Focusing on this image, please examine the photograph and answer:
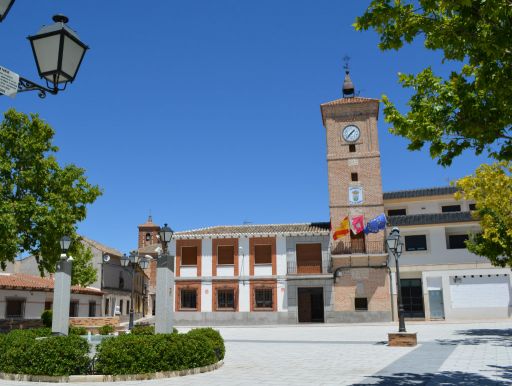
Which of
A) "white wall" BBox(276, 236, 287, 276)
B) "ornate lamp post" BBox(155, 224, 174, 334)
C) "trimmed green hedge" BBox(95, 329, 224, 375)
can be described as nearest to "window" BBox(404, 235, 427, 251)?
"white wall" BBox(276, 236, 287, 276)

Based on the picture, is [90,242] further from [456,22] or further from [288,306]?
[456,22]

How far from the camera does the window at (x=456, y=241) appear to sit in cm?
3256

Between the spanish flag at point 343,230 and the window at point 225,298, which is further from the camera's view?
the window at point 225,298

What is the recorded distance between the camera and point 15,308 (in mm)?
27953

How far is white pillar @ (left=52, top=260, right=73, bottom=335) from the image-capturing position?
11956 millimetres

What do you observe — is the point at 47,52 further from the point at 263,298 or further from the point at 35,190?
the point at 263,298

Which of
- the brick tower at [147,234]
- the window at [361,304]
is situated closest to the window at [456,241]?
the window at [361,304]

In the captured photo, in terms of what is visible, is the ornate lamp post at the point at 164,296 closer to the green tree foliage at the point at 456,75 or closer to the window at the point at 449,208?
the green tree foliage at the point at 456,75

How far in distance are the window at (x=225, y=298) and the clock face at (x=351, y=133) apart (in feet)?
44.7

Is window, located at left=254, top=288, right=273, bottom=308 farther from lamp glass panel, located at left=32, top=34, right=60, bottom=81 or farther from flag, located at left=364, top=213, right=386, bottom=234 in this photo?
lamp glass panel, located at left=32, top=34, right=60, bottom=81

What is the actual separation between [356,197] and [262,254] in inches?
302

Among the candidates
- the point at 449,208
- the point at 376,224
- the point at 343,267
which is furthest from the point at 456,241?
the point at 343,267

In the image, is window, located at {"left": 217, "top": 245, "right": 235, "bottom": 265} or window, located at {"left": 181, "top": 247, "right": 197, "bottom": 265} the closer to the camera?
window, located at {"left": 217, "top": 245, "right": 235, "bottom": 265}

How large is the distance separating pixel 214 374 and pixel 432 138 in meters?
6.42
